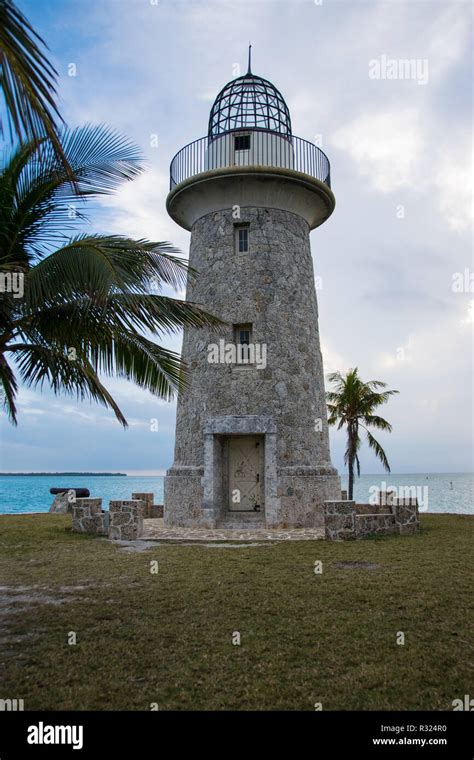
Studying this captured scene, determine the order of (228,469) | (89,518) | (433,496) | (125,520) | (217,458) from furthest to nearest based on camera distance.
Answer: (433,496) → (228,469) → (217,458) → (89,518) → (125,520)

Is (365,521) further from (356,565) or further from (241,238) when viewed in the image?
(241,238)

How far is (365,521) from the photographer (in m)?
14.3

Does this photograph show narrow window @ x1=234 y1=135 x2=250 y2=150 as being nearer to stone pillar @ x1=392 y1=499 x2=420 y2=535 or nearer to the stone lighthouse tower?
→ the stone lighthouse tower

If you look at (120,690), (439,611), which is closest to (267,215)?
(439,611)

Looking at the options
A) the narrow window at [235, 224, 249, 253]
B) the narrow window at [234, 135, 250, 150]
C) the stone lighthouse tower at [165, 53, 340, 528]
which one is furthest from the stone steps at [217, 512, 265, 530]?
the narrow window at [234, 135, 250, 150]

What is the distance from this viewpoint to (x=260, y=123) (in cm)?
1847

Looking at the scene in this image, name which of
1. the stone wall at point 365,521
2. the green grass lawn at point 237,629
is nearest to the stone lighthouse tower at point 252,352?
the stone wall at point 365,521

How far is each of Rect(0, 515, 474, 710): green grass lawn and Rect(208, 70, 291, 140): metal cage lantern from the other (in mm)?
13381

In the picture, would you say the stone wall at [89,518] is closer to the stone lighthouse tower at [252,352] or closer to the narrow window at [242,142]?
the stone lighthouse tower at [252,352]

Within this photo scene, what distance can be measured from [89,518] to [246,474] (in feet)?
15.0

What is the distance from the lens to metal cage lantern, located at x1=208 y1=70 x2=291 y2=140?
18547 millimetres

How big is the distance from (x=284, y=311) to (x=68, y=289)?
1104 centimetres

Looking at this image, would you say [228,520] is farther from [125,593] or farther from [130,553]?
[125,593]

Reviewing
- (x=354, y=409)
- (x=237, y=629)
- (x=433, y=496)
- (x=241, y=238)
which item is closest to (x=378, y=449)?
(x=354, y=409)
